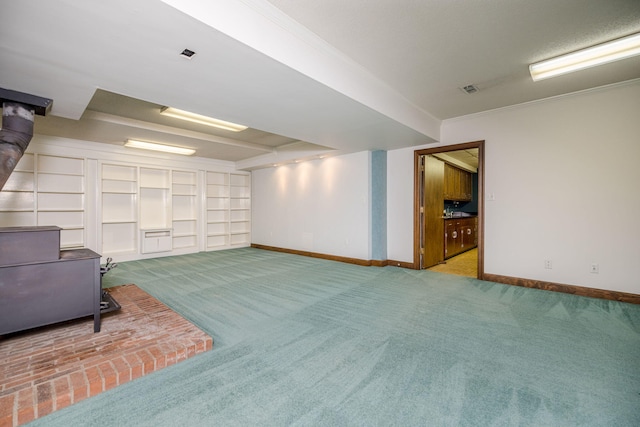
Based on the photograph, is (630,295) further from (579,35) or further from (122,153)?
(122,153)

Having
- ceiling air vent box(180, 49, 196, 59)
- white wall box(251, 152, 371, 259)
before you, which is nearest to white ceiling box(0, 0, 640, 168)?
ceiling air vent box(180, 49, 196, 59)

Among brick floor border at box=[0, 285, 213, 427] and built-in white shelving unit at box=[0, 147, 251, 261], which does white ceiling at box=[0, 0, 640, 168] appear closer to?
brick floor border at box=[0, 285, 213, 427]

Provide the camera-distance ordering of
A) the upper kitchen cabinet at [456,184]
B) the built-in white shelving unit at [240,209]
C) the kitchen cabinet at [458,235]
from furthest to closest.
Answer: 1. the built-in white shelving unit at [240,209]
2. the upper kitchen cabinet at [456,184]
3. the kitchen cabinet at [458,235]

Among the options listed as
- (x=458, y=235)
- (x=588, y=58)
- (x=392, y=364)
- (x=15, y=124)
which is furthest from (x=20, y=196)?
(x=458, y=235)

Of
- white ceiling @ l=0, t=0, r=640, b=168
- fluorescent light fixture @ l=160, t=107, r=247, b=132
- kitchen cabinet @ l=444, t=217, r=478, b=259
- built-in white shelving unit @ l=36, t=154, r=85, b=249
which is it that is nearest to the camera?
white ceiling @ l=0, t=0, r=640, b=168

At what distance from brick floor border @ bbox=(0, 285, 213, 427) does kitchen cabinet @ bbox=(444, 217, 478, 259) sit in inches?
219

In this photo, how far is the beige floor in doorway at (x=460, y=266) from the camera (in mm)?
5048

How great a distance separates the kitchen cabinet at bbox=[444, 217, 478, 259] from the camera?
6.32 meters

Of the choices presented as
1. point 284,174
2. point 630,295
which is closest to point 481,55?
point 630,295

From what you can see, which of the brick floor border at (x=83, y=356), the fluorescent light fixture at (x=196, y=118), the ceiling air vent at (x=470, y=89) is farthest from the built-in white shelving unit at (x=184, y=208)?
the ceiling air vent at (x=470, y=89)

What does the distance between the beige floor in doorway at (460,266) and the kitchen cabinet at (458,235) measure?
0.21m

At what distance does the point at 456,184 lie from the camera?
7391 mm

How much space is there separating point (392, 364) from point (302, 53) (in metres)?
2.61

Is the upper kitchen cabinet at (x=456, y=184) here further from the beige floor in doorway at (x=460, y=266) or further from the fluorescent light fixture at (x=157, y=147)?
the fluorescent light fixture at (x=157, y=147)
